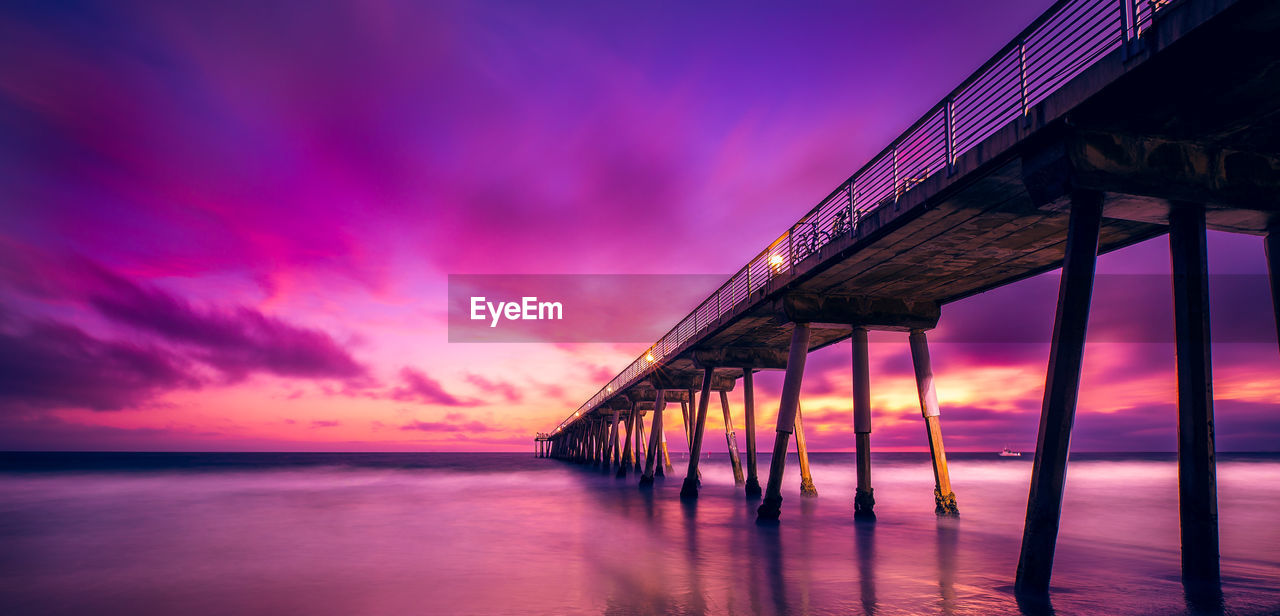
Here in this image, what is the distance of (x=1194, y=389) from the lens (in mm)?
9633

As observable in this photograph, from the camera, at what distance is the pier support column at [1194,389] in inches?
374

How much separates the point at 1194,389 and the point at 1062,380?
251cm

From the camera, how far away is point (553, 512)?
2650 centimetres

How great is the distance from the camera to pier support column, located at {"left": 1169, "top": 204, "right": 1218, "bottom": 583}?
9508 millimetres

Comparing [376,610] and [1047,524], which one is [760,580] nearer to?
[1047,524]

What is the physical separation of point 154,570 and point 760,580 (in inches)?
500

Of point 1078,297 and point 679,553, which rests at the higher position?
point 1078,297

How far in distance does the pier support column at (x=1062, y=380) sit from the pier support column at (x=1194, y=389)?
195 cm

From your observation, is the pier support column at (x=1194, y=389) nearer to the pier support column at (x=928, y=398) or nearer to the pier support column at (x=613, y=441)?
the pier support column at (x=928, y=398)

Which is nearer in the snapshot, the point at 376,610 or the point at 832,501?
the point at 376,610

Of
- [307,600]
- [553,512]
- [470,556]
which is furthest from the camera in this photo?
[553,512]

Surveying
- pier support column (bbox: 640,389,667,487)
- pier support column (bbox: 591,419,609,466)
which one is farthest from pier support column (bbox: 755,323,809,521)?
pier support column (bbox: 591,419,609,466)

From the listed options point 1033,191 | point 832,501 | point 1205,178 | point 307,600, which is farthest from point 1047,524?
point 832,501

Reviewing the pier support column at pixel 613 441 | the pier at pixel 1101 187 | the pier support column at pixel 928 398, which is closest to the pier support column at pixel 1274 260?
the pier at pixel 1101 187
